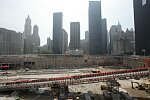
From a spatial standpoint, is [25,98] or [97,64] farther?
[97,64]

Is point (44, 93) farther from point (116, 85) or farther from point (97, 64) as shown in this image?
point (97, 64)

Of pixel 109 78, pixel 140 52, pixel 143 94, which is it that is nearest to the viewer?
pixel 143 94

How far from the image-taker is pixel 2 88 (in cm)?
4903

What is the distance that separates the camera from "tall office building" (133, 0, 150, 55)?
135 meters

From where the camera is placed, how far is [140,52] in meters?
147

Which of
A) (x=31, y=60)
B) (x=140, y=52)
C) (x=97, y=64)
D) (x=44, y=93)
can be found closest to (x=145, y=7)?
(x=140, y=52)

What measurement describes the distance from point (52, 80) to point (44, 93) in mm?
6330

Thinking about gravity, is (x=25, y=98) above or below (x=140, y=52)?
below

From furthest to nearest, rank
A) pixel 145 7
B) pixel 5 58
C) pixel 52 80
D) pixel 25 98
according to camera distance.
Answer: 1. pixel 145 7
2. pixel 5 58
3. pixel 52 80
4. pixel 25 98

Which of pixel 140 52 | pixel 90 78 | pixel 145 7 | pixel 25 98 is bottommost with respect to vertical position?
pixel 25 98

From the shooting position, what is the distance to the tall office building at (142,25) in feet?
444

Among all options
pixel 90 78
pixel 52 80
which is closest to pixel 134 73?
pixel 90 78

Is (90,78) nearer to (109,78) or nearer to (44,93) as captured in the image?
(109,78)

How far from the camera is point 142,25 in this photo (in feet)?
470
